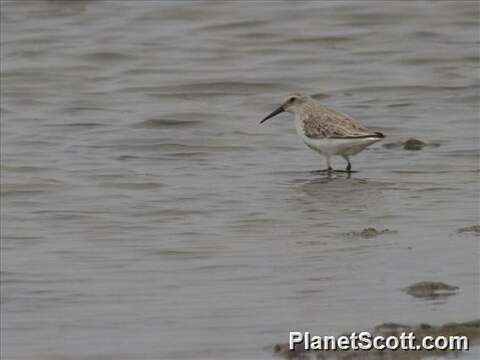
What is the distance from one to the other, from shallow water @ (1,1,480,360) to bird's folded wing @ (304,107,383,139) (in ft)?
1.01

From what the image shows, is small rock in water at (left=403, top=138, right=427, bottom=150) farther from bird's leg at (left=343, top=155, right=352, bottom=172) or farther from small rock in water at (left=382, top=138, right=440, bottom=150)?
bird's leg at (left=343, top=155, right=352, bottom=172)

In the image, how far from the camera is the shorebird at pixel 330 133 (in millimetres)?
11883

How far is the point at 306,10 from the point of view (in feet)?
63.6

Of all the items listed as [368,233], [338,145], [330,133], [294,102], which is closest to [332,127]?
[330,133]

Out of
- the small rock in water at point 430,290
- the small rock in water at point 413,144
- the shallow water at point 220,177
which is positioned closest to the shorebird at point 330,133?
the shallow water at point 220,177

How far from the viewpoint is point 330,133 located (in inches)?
474

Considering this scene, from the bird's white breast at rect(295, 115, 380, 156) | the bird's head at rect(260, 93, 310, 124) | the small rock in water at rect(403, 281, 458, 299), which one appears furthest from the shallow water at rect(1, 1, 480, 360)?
the bird's head at rect(260, 93, 310, 124)

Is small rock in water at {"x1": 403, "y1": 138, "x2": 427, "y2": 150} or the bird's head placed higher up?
the bird's head

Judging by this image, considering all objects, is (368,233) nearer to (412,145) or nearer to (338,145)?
(338,145)

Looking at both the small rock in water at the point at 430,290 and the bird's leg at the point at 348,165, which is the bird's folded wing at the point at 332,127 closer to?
the bird's leg at the point at 348,165

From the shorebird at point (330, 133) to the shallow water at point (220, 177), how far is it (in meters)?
0.25

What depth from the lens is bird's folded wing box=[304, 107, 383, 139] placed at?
12.0 metres

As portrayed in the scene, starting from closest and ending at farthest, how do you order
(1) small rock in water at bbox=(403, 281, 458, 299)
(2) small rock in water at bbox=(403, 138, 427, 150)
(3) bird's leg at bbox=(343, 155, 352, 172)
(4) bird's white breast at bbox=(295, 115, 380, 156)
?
(1) small rock in water at bbox=(403, 281, 458, 299) → (4) bird's white breast at bbox=(295, 115, 380, 156) → (3) bird's leg at bbox=(343, 155, 352, 172) → (2) small rock in water at bbox=(403, 138, 427, 150)

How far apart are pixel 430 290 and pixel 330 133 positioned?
4.69 metres
